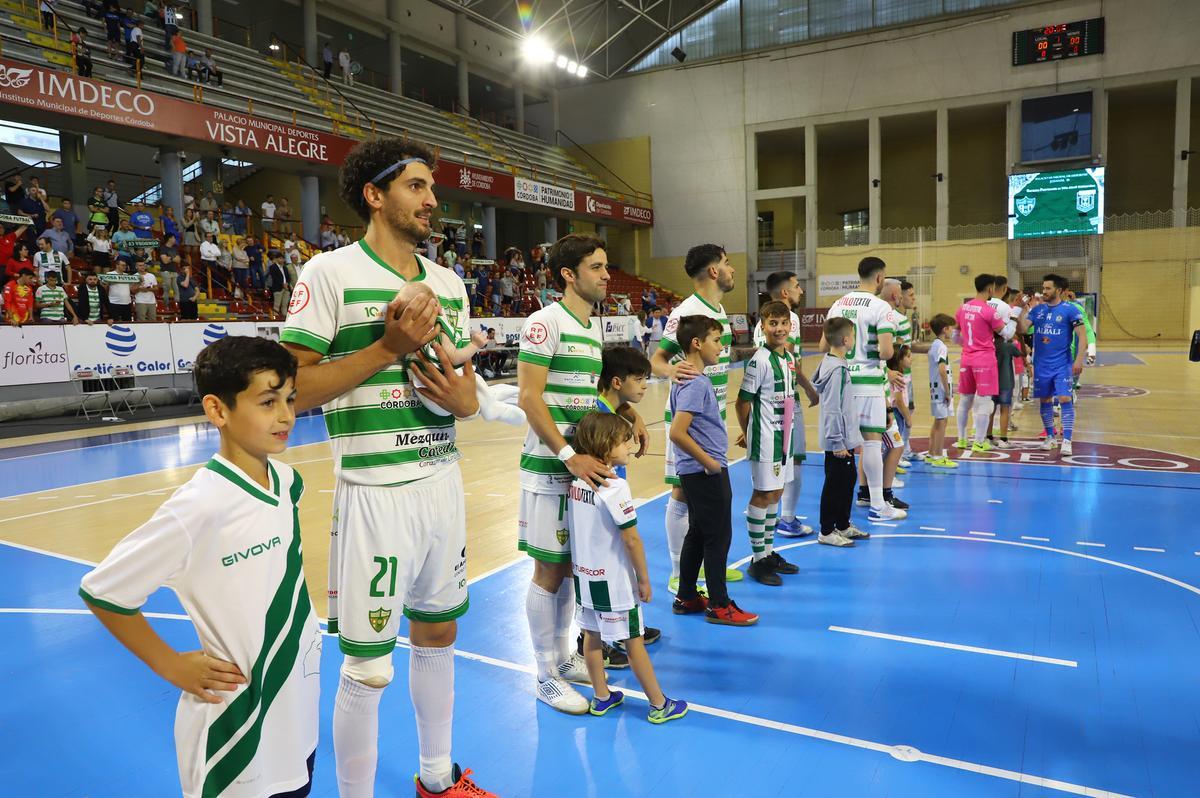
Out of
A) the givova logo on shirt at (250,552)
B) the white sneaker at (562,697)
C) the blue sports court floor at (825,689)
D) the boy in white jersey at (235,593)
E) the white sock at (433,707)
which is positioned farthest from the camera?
the white sneaker at (562,697)

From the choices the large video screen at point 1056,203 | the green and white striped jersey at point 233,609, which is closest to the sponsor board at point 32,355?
the green and white striped jersey at point 233,609

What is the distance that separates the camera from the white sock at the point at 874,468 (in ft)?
Result: 20.2

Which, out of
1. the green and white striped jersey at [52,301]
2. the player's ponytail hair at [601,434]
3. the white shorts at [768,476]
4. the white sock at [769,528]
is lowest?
the white sock at [769,528]

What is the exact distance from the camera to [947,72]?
28375mm

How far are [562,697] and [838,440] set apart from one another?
10.3ft

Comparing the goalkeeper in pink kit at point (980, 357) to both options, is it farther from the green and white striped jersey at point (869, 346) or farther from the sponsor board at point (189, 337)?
the sponsor board at point (189, 337)

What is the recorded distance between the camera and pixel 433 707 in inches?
99.6

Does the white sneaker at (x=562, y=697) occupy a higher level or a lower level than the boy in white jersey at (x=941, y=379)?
lower

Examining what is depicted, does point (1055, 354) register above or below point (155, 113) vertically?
below

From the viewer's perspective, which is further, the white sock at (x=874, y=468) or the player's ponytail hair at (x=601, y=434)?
the white sock at (x=874, y=468)

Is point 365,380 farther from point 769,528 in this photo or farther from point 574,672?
point 769,528

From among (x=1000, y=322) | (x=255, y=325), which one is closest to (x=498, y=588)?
(x=1000, y=322)

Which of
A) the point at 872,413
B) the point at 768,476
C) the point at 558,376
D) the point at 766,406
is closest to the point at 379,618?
the point at 558,376

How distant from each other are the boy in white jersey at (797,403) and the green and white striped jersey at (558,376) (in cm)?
206
